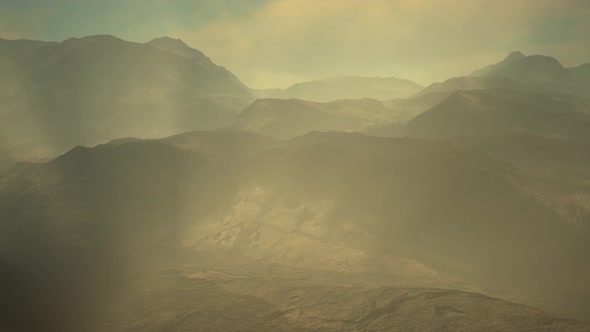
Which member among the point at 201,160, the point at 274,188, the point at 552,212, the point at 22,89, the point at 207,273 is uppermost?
the point at 22,89

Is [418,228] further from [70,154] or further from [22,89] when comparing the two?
[22,89]

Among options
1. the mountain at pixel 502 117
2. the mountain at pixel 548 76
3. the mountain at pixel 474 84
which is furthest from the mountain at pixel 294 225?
the mountain at pixel 548 76

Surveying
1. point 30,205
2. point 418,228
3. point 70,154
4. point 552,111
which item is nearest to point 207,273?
point 418,228

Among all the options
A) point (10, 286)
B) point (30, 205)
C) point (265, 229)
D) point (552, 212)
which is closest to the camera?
point (10, 286)

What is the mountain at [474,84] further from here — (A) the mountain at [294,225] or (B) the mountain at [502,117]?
(A) the mountain at [294,225]

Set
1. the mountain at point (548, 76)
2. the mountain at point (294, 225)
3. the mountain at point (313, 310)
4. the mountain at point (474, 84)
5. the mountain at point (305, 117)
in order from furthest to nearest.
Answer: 1. the mountain at point (548, 76)
2. the mountain at point (474, 84)
3. the mountain at point (305, 117)
4. the mountain at point (294, 225)
5. the mountain at point (313, 310)

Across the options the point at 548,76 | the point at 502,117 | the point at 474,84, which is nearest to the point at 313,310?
the point at 502,117

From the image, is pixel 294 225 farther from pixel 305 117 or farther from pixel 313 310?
pixel 305 117
